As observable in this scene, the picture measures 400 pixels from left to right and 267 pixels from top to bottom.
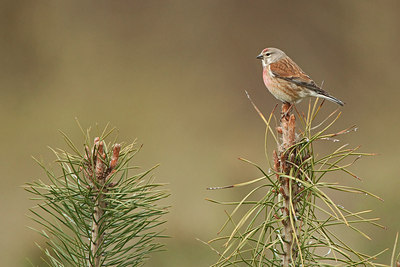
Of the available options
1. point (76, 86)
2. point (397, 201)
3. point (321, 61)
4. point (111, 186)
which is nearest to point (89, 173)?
point (111, 186)

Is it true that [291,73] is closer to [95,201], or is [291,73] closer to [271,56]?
[271,56]

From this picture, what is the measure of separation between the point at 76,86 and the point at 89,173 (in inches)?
120

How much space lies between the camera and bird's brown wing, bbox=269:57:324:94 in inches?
46.7

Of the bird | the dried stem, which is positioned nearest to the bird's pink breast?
the bird

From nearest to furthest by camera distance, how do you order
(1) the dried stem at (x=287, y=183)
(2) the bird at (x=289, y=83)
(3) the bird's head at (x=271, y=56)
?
(1) the dried stem at (x=287, y=183), (2) the bird at (x=289, y=83), (3) the bird's head at (x=271, y=56)

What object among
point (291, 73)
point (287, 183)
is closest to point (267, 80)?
point (291, 73)

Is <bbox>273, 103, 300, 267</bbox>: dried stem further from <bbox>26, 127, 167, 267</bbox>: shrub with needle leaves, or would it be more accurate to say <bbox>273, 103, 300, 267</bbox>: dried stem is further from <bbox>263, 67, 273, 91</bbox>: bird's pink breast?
<bbox>263, 67, 273, 91</bbox>: bird's pink breast

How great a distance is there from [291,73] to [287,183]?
2.64 feet

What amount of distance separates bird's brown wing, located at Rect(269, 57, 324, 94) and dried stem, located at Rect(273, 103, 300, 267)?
73 centimetres

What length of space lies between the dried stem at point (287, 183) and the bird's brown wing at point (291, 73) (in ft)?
2.40

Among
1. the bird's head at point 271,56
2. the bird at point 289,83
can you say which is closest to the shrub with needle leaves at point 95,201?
the bird at point 289,83

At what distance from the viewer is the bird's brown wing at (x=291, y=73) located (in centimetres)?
119

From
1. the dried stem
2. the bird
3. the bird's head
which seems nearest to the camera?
the dried stem

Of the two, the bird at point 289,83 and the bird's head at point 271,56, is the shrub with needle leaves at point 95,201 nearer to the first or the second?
the bird at point 289,83
